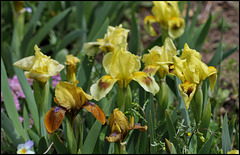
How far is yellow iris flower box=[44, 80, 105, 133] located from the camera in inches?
52.0

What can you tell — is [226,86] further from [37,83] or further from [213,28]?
Answer: [37,83]

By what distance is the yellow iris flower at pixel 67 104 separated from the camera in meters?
1.32

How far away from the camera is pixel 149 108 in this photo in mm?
1419

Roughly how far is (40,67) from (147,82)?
0.46 metres

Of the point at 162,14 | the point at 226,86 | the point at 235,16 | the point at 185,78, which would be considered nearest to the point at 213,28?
the point at 235,16

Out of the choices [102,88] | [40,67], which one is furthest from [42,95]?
[102,88]

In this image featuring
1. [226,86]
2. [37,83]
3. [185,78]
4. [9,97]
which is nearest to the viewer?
[185,78]

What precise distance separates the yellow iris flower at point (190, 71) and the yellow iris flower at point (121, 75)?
0.39 ft

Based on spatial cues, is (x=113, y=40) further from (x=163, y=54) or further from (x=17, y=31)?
(x=17, y=31)

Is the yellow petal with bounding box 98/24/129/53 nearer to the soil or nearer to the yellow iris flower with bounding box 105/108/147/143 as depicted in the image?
the yellow iris flower with bounding box 105/108/147/143

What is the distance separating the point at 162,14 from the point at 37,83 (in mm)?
1045

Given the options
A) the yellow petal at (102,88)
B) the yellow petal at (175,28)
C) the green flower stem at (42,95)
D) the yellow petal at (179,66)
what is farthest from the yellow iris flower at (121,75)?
the yellow petal at (175,28)

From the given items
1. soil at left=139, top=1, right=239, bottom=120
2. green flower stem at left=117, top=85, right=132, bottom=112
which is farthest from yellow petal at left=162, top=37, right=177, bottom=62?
soil at left=139, top=1, right=239, bottom=120

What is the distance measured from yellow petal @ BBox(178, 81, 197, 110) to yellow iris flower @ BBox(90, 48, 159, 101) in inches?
4.4
